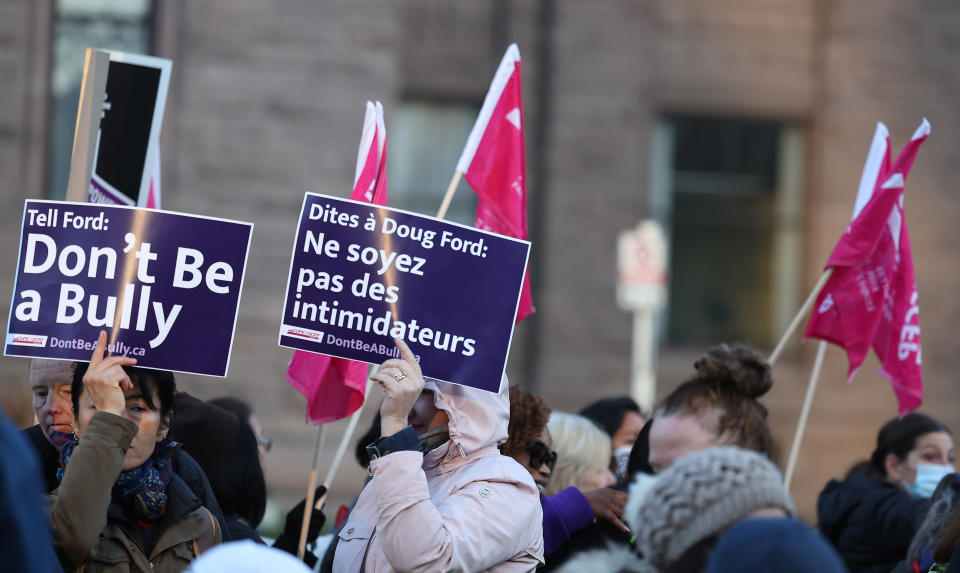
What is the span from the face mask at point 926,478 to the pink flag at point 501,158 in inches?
74.4

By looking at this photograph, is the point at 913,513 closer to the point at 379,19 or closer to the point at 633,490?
the point at 633,490

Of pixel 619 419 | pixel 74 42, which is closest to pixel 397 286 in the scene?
pixel 619 419

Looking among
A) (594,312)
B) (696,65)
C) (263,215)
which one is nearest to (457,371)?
(263,215)

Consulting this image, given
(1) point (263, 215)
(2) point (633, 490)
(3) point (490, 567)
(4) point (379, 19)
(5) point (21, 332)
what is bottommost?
(3) point (490, 567)

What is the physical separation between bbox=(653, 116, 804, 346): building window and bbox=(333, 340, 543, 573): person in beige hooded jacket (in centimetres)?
1085

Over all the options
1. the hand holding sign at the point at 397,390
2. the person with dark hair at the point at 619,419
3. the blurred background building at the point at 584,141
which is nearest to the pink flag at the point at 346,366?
the hand holding sign at the point at 397,390

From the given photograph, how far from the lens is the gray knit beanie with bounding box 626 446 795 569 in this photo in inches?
96.0

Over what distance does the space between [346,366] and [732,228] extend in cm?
1047

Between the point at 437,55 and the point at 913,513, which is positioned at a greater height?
the point at 437,55

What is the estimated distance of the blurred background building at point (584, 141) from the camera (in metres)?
11.4

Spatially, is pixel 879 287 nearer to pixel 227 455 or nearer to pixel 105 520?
pixel 227 455

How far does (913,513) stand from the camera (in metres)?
5.33

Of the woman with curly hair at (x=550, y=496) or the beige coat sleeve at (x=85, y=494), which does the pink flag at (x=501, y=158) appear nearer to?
the woman with curly hair at (x=550, y=496)

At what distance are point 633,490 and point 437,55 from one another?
11.1 m
